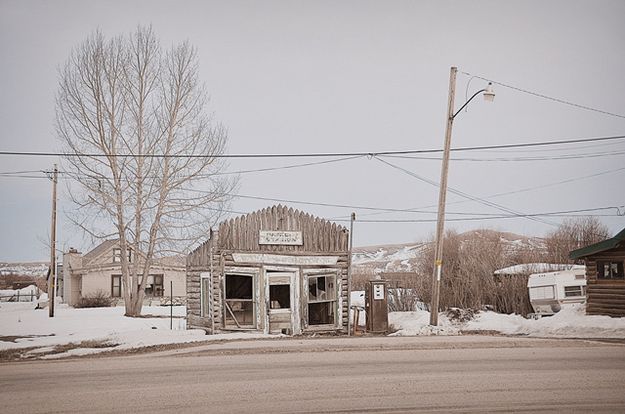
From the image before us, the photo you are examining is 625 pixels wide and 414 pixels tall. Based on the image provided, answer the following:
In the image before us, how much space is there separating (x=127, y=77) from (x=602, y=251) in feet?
83.6

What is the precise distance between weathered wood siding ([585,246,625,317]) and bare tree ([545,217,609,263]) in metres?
23.1

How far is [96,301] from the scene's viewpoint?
4838 cm

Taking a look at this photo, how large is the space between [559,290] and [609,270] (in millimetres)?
7050

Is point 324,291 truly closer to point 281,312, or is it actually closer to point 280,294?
point 281,312

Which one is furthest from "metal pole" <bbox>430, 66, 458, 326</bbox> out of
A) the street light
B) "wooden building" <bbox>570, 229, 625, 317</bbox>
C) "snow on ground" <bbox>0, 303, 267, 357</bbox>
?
"wooden building" <bbox>570, 229, 625, 317</bbox>

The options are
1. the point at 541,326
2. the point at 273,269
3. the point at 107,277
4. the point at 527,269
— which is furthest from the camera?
the point at 107,277

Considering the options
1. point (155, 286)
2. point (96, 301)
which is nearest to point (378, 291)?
point (96, 301)

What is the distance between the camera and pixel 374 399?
9062 mm

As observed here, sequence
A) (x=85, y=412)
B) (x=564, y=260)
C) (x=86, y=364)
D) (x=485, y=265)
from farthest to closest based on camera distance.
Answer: (x=564, y=260) < (x=485, y=265) < (x=86, y=364) < (x=85, y=412)

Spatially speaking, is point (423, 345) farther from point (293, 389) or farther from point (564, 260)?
point (564, 260)

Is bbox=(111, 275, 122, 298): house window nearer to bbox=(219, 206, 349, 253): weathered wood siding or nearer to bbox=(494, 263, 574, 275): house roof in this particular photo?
bbox=(494, 263, 574, 275): house roof

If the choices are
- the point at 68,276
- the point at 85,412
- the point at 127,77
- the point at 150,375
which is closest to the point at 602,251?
the point at 150,375

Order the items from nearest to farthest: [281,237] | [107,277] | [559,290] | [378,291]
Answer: [281,237]
[378,291]
[559,290]
[107,277]

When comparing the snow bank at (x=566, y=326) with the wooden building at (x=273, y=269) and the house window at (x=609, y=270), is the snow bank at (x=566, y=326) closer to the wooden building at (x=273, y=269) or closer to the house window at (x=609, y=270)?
the house window at (x=609, y=270)
